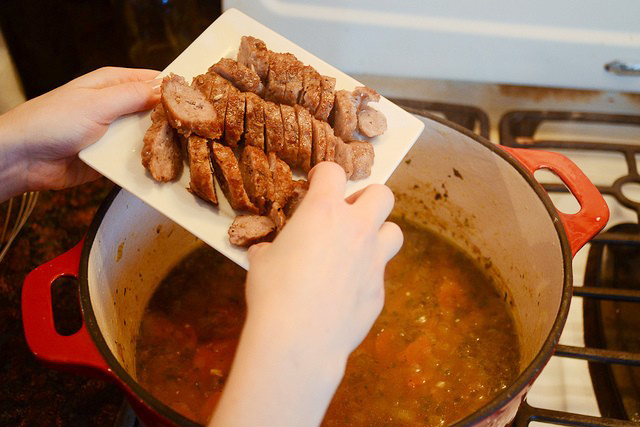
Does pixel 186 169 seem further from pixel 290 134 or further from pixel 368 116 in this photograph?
pixel 368 116

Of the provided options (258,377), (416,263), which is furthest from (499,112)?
(258,377)

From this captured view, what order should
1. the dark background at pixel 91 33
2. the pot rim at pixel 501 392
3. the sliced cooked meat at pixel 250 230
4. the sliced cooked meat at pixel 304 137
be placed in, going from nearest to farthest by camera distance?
the pot rim at pixel 501 392 → the sliced cooked meat at pixel 250 230 → the sliced cooked meat at pixel 304 137 → the dark background at pixel 91 33

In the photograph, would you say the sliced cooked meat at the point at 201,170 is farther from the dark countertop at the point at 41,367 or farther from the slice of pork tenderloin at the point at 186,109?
the dark countertop at the point at 41,367

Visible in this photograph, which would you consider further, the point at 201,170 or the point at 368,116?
the point at 368,116

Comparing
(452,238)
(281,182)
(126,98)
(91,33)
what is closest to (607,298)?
(452,238)

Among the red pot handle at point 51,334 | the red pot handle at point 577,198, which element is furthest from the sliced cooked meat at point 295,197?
the red pot handle at point 577,198

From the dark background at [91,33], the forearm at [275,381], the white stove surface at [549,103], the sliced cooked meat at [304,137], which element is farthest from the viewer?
the white stove surface at [549,103]

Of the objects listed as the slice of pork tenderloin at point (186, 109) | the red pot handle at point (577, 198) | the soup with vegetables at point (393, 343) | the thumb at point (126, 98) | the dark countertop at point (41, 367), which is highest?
the red pot handle at point (577, 198)
